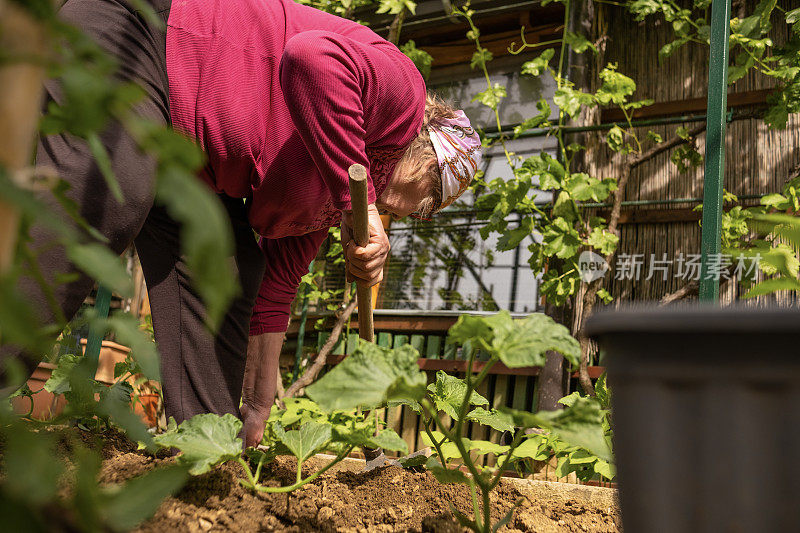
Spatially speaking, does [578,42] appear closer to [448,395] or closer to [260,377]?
[260,377]

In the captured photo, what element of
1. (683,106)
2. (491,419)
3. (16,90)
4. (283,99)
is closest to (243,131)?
(283,99)

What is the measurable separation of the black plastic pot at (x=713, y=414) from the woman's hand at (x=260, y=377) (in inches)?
52.0

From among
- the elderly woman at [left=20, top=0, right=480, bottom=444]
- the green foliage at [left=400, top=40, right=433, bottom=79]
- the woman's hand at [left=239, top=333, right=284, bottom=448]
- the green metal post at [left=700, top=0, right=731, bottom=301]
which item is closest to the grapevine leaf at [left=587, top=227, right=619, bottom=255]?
the green metal post at [left=700, top=0, right=731, bottom=301]

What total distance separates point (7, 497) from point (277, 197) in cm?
125

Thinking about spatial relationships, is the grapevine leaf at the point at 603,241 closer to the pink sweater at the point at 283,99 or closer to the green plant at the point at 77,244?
the pink sweater at the point at 283,99

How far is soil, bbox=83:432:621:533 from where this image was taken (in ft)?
3.05

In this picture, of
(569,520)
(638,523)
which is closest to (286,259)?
(569,520)

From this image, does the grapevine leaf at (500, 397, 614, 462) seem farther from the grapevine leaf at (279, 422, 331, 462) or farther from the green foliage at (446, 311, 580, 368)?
the grapevine leaf at (279, 422, 331, 462)

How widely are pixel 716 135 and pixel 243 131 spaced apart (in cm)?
134

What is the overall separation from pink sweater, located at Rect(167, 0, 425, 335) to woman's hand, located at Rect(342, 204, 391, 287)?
66mm

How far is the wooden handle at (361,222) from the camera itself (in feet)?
4.06

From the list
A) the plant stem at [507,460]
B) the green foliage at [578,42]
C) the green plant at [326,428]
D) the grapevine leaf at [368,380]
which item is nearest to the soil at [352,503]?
the green plant at [326,428]

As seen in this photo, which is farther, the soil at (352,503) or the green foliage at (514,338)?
the soil at (352,503)

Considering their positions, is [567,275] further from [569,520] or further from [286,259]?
[569,520]
